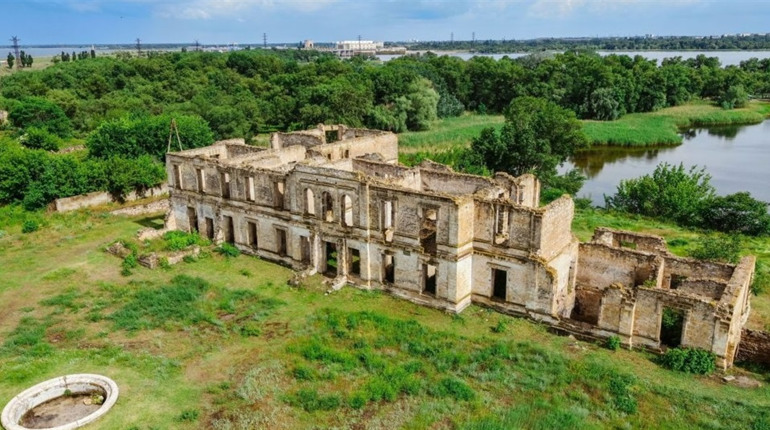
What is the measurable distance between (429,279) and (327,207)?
18.8 feet

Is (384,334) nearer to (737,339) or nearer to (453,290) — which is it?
(453,290)

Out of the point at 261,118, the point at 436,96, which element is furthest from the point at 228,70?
the point at 436,96

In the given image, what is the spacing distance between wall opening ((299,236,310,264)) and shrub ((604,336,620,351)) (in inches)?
536

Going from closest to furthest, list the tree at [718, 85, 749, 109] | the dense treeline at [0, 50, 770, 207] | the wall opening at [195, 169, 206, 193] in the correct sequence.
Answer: the wall opening at [195, 169, 206, 193]
the dense treeline at [0, 50, 770, 207]
the tree at [718, 85, 749, 109]

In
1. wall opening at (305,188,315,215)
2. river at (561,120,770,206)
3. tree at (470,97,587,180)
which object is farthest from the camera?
river at (561,120,770,206)

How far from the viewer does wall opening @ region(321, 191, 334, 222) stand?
2622cm

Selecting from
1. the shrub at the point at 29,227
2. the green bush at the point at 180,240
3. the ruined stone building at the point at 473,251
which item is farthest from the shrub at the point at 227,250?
the shrub at the point at 29,227

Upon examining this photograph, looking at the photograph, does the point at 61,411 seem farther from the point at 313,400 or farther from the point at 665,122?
the point at 665,122

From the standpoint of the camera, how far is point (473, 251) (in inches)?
925

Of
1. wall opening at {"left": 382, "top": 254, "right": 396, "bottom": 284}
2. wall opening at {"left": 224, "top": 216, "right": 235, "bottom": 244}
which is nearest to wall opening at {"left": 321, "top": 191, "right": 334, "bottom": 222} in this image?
wall opening at {"left": 382, "top": 254, "right": 396, "bottom": 284}

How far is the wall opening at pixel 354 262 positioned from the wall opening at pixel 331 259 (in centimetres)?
67

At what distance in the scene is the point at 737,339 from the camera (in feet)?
65.2

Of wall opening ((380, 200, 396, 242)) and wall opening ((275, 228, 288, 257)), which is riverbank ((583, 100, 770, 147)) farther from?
wall opening ((380, 200, 396, 242))

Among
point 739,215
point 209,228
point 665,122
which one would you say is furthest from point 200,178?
point 665,122
